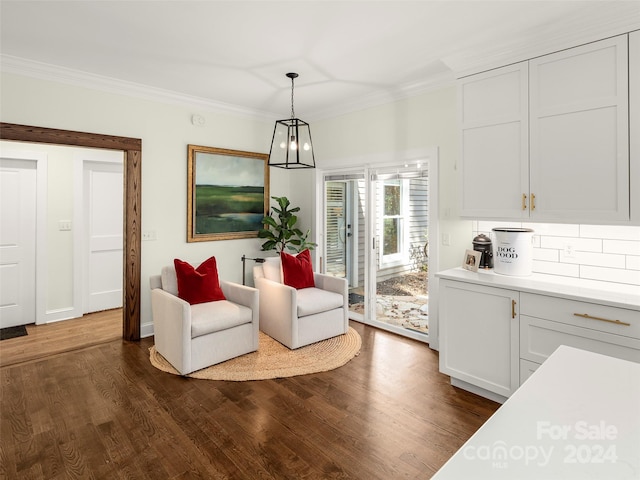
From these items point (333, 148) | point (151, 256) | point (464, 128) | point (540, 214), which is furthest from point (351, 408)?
point (333, 148)

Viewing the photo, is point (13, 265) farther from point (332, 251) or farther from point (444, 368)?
point (444, 368)

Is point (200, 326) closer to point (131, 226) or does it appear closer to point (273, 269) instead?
point (273, 269)

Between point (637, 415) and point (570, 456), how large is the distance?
274mm

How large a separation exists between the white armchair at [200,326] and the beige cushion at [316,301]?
469 mm

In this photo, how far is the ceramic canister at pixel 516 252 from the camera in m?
2.81

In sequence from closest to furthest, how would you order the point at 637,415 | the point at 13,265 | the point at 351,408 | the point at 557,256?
the point at 637,415 → the point at 351,408 → the point at 557,256 → the point at 13,265

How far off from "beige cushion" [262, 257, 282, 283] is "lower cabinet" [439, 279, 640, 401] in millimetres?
1882

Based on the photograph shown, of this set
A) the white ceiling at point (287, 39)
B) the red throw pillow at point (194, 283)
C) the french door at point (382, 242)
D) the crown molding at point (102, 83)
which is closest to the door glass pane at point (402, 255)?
the french door at point (382, 242)

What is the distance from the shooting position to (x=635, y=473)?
25.5 inches

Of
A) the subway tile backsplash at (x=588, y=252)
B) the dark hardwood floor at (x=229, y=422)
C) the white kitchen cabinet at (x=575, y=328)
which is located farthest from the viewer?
the subway tile backsplash at (x=588, y=252)

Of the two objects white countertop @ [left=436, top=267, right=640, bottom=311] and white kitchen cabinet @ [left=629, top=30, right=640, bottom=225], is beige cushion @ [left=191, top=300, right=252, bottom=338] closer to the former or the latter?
white countertop @ [left=436, top=267, right=640, bottom=311]

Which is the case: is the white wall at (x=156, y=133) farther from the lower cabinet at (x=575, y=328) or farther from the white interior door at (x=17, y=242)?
the lower cabinet at (x=575, y=328)

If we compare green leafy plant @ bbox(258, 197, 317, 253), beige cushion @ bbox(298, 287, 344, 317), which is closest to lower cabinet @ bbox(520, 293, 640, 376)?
beige cushion @ bbox(298, 287, 344, 317)

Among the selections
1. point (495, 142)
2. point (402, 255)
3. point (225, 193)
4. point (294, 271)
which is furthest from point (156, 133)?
point (495, 142)
